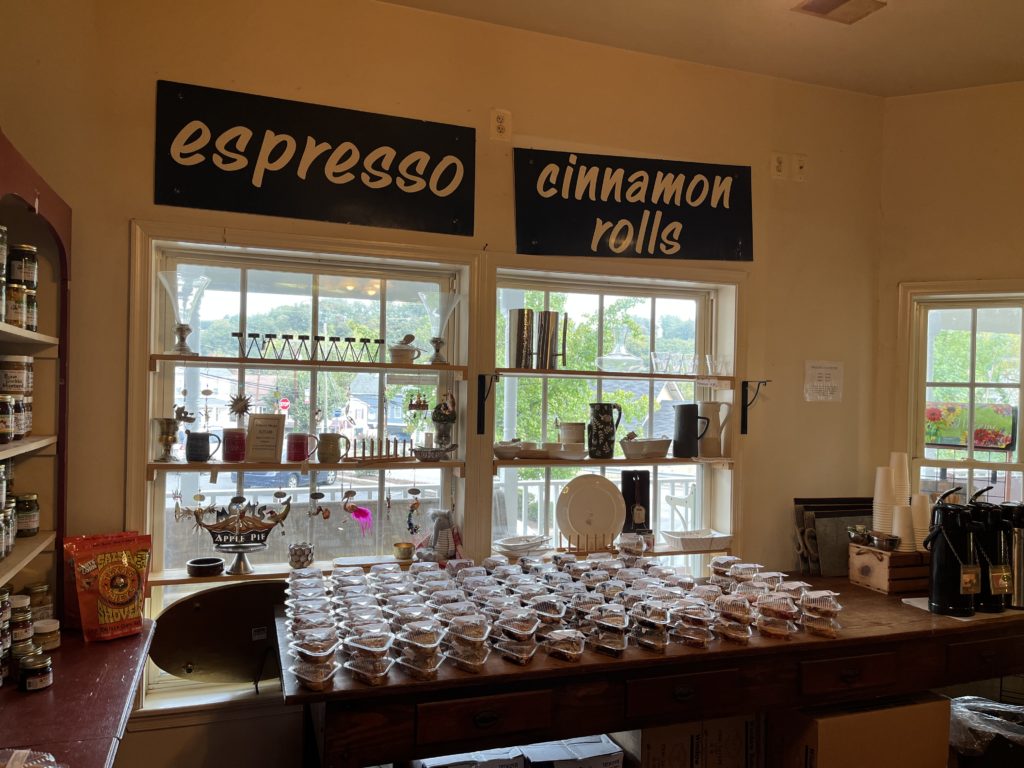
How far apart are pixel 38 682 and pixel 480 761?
1228 mm

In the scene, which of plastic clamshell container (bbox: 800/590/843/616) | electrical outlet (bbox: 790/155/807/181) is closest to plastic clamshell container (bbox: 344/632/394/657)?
plastic clamshell container (bbox: 800/590/843/616)

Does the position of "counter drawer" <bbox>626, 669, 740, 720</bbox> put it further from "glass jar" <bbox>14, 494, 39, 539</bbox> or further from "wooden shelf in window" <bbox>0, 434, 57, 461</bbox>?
"glass jar" <bbox>14, 494, 39, 539</bbox>

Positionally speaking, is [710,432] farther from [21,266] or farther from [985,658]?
[21,266]

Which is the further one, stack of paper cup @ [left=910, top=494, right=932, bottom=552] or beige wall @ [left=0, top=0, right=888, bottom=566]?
stack of paper cup @ [left=910, top=494, right=932, bottom=552]

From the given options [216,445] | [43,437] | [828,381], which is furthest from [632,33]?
[43,437]

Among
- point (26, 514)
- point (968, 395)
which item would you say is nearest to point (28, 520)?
point (26, 514)

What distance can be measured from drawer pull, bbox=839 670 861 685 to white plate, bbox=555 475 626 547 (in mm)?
958

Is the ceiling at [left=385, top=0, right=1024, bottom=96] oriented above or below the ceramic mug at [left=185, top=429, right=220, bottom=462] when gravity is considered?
above

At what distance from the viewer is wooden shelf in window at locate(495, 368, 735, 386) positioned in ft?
9.21

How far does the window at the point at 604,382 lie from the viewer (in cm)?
297

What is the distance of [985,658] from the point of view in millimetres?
2486

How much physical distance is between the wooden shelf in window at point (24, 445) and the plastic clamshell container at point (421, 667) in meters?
1.07

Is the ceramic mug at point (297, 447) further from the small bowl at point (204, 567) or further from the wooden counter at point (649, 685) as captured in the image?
the wooden counter at point (649, 685)

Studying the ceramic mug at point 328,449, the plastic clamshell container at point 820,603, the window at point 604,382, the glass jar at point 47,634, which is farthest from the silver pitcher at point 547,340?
the glass jar at point 47,634
